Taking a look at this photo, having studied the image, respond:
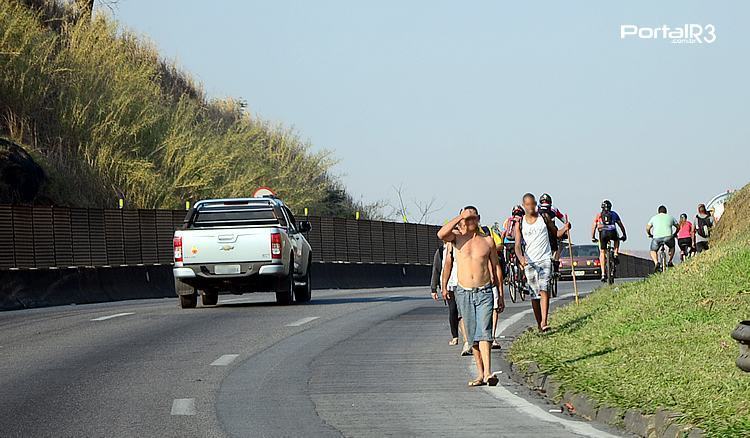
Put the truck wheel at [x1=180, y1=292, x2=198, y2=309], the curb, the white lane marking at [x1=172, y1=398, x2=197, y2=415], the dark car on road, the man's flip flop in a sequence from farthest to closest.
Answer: the dark car on road → the truck wheel at [x1=180, y1=292, x2=198, y2=309] → the man's flip flop → the white lane marking at [x1=172, y1=398, x2=197, y2=415] → the curb

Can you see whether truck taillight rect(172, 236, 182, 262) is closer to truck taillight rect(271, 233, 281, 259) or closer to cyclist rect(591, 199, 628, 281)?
truck taillight rect(271, 233, 281, 259)

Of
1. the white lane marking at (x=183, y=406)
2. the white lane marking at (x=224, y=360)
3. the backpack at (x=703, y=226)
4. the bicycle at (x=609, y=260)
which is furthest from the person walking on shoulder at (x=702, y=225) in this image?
the white lane marking at (x=183, y=406)

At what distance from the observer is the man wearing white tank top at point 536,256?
19.0 meters

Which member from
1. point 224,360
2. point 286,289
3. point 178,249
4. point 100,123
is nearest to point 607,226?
point 286,289

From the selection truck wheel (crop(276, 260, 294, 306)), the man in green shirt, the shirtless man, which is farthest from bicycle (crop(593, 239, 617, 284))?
the shirtless man

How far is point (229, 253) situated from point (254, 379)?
12.0 meters

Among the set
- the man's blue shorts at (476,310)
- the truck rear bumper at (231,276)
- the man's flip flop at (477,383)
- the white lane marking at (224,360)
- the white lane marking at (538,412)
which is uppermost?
the truck rear bumper at (231,276)

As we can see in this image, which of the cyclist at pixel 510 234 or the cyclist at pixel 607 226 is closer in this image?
the cyclist at pixel 510 234

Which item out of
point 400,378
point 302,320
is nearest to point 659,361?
point 400,378

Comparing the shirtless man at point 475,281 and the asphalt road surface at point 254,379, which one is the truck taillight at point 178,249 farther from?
the shirtless man at point 475,281

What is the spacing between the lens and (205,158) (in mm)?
50281

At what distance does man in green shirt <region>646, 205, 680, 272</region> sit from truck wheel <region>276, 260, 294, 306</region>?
9801 mm

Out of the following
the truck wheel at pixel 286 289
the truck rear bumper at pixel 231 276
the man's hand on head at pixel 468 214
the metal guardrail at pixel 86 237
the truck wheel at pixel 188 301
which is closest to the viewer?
the man's hand on head at pixel 468 214

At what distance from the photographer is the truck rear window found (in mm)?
27922
